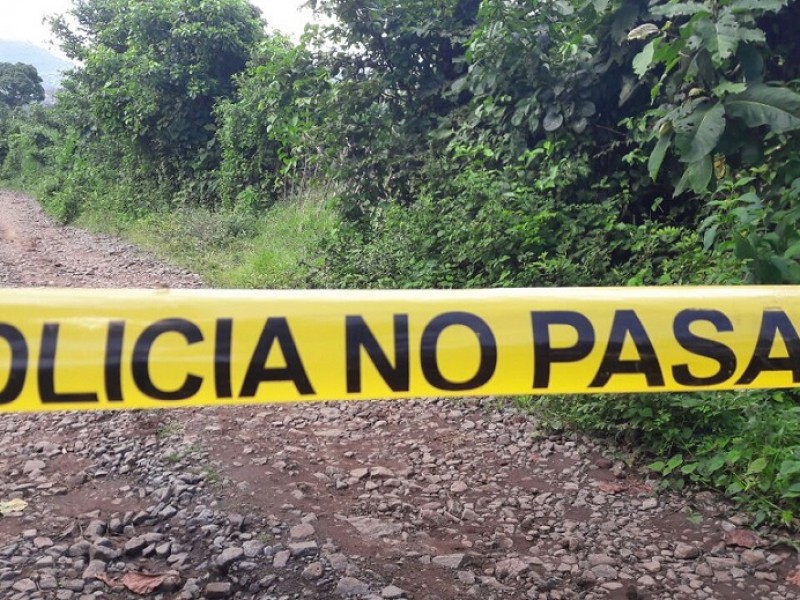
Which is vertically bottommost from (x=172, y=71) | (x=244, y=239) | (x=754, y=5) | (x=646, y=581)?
(x=646, y=581)

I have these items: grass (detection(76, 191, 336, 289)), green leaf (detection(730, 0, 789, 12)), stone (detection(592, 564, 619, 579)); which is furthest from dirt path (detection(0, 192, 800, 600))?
grass (detection(76, 191, 336, 289))

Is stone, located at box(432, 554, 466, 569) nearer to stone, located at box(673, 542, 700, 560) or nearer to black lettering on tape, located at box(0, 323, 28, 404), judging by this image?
stone, located at box(673, 542, 700, 560)

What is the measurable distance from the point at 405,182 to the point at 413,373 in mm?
5182

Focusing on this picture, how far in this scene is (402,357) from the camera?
1624 mm

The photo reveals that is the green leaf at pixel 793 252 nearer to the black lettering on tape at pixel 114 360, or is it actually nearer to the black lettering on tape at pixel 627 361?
the black lettering on tape at pixel 627 361

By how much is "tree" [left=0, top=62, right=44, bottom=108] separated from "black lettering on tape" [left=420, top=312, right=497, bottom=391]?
36886 millimetres

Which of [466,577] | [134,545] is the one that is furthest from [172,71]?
[466,577]

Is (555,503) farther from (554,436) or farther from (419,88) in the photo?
→ (419,88)

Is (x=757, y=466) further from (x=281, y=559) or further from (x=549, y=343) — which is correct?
(x=281, y=559)

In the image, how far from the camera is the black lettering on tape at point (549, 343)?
1.65 m

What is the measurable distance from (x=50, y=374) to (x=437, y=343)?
0.85m

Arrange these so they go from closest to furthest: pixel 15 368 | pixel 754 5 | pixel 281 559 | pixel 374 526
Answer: pixel 15 368 → pixel 281 559 → pixel 374 526 → pixel 754 5

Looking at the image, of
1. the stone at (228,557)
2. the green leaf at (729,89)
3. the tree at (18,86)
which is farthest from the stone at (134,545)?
the tree at (18,86)

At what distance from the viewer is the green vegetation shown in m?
3.17
